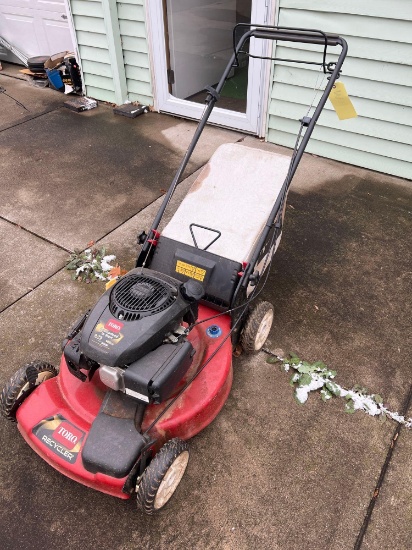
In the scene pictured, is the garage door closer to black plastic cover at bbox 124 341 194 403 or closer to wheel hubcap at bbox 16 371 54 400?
wheel hubcap at bbox 16 371 54 400

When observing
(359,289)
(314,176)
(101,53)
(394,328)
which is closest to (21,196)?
(101,53)

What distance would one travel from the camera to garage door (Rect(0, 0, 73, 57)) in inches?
226

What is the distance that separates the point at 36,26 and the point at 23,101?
1.33 meters

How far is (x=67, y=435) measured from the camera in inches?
70.2

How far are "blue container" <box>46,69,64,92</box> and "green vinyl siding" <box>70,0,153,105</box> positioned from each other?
39 cm

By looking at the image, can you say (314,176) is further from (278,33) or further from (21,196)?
(21,196)

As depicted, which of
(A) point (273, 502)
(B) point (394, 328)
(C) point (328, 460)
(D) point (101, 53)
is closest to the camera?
(A) point (273, 502)

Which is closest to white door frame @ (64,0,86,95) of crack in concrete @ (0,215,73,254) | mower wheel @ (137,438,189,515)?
crack in concrete @ (0,215,73,254)

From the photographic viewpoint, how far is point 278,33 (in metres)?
2.40

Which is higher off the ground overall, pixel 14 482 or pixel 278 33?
pixel 278 33

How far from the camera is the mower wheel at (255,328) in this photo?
2.34m

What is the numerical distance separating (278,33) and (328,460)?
2190 mm

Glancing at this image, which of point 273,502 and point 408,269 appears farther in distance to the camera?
point 408,269

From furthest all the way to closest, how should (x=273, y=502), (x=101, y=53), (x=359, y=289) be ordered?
(x=101, y=53) < (x=359, y=289) < (x=273, y=502)
